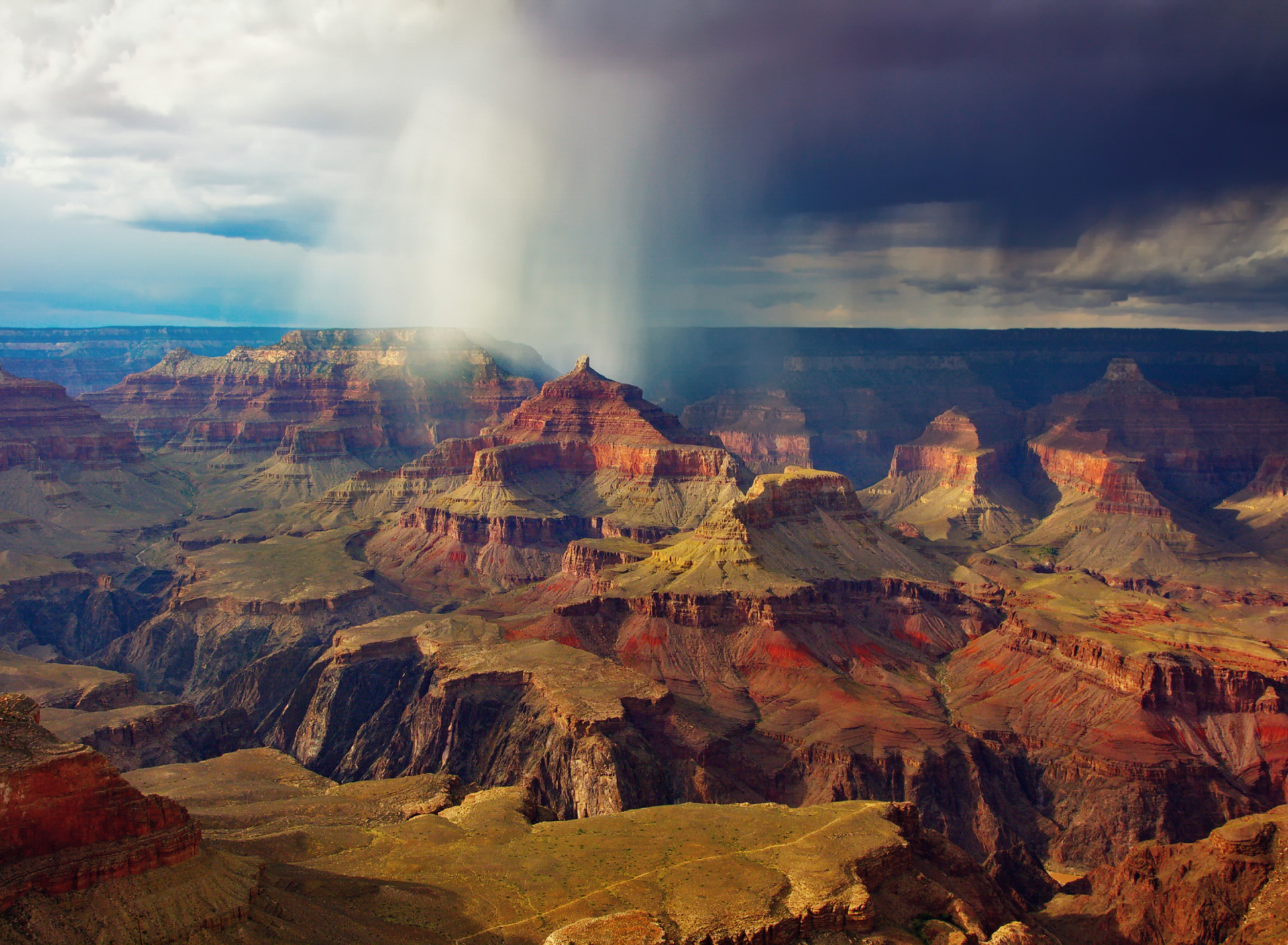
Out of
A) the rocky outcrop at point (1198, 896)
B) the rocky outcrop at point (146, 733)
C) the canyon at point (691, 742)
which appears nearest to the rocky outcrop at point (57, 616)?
the canyon at point (691, 742)

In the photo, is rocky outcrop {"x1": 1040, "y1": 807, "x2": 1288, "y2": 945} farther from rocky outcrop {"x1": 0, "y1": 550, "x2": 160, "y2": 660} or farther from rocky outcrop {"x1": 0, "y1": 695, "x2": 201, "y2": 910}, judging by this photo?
rocky outcrop {"x1": 0, "y1": 550, "x2": 160, "y2": 660}

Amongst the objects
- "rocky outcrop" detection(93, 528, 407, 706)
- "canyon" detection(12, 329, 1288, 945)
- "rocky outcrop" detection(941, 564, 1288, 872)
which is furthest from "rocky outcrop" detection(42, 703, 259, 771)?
"rocky outcrop" detection(941, 564, 1288, 872)

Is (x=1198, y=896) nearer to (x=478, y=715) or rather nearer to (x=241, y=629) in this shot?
(x=478, y=715)

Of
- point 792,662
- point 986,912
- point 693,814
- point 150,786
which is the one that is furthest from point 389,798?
point 792,662

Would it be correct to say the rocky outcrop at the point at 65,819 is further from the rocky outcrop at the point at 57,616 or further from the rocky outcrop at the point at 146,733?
the rocky outcrop at the point at 57,616

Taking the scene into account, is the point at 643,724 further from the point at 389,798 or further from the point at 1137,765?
the point at 1137,765

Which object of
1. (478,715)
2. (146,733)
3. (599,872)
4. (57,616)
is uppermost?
(599,872)

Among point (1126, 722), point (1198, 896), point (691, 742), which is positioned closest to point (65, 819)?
point (691, 742)

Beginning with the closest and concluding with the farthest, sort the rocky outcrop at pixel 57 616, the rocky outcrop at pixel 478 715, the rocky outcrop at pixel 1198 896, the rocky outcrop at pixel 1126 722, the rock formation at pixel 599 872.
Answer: the rock formation at pixel 599 872 → the rocky outcrop at pixel 1198 896 → the rocky outcrop at pixel 478 715 → the rocky outcrop at pixel 1126 722 → the rocky outcrop at pixel 57 616
